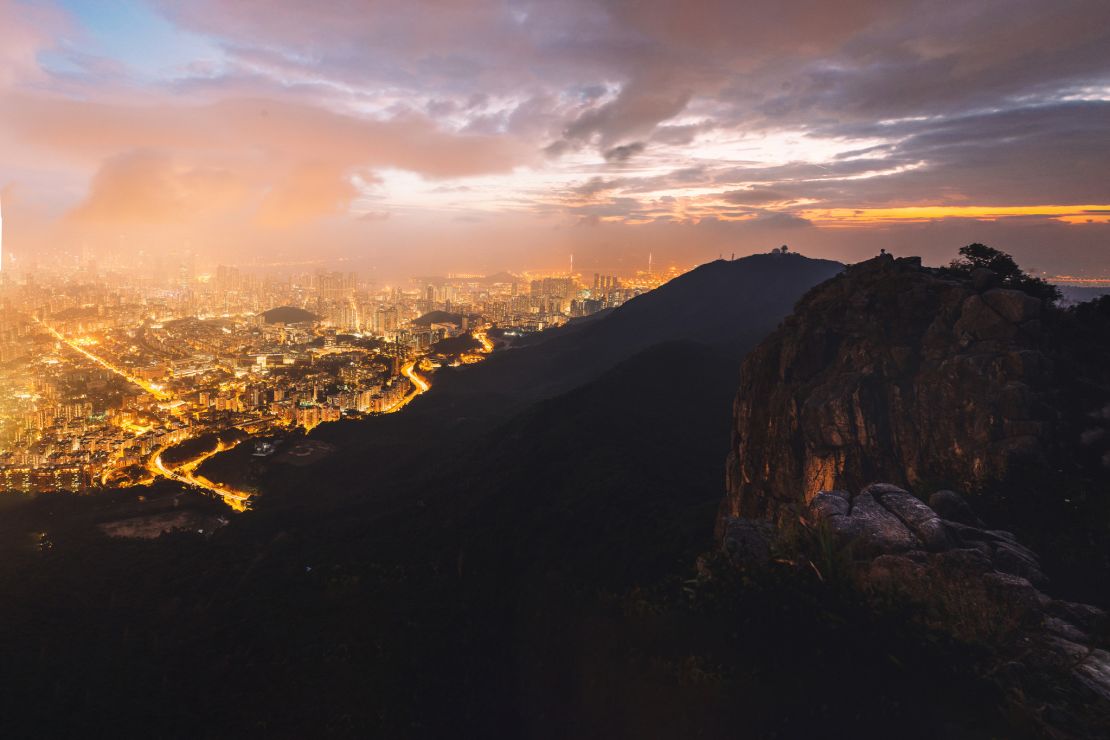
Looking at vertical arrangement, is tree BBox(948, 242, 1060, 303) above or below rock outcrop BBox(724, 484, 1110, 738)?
above

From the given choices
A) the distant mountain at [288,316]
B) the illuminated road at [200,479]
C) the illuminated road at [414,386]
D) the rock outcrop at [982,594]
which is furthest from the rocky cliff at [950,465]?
the distant mountain at [288,316]

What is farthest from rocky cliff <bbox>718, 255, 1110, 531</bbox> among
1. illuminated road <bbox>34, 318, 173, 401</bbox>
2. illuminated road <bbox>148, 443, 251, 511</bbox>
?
illuminated road <bbox>34, 318, 173, 401</bbox>

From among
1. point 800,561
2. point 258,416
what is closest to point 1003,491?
point 800,561

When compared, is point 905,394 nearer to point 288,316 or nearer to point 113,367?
point 113,367

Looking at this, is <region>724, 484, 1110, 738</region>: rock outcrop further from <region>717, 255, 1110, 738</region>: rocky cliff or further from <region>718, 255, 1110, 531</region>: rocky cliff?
<region>718, 255, 1110, 531</region>: rocky cliff

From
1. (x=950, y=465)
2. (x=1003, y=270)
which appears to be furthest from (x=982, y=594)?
(x=1003, y=270)

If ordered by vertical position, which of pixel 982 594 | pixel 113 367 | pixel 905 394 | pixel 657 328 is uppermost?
pixel 905 394

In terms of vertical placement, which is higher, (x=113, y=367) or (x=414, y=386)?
(x=113, y=367)
